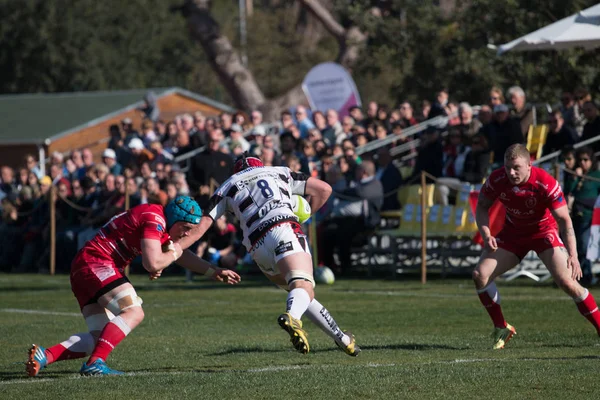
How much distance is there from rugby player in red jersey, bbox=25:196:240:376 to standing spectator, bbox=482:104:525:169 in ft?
Answer: 30.2

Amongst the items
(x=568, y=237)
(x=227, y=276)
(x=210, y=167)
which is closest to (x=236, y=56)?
(x=210, y=167)

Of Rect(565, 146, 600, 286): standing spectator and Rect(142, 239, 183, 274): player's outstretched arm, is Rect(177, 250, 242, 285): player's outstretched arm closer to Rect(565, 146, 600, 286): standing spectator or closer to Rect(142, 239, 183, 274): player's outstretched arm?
Rect(142, 239, 183, 274): player's outstretched arm

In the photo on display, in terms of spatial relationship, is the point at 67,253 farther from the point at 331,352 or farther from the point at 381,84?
the point at 381,84

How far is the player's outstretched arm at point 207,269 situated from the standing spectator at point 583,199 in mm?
8177

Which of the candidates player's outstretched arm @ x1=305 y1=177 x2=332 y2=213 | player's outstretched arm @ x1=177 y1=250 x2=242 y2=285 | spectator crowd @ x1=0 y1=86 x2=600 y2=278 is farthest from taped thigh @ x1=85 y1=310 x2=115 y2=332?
spectator crowd @ x1=0 y1=86 x2=600 y2=278

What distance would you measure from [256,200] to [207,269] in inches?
30.5

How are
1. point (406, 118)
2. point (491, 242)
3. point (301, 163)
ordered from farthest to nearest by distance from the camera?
point (406, 118) < point (301, 163) < point (491, 242)


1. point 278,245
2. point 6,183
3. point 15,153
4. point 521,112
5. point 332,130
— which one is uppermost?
point 278,245

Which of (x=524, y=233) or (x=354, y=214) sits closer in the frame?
(x=524, y=233)

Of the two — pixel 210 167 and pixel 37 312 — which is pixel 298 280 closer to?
pixel 37 312

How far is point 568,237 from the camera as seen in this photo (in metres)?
10.2

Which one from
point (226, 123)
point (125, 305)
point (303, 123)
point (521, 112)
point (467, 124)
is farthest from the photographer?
point (226, 123)

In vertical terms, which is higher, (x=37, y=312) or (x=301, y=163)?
(x=301, y=163)

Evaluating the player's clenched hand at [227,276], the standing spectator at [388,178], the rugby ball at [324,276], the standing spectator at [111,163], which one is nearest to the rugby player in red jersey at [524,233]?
the player's clenched hand at [227,276]
